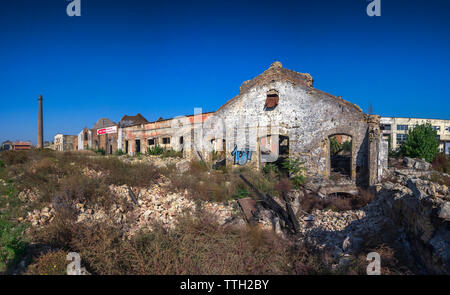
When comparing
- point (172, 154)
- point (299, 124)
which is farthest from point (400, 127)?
point (172, 154)

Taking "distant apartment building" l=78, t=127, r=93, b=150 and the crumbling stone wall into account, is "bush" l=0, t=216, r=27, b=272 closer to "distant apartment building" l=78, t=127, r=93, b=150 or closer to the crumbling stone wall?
the crumbling stone wall

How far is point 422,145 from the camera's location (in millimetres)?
14023

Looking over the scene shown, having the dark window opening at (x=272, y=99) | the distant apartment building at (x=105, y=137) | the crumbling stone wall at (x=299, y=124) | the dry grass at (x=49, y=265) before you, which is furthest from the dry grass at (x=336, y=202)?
the distant apartment building at (x=105, y=137)

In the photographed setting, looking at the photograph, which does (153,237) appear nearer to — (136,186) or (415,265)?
(136,186)

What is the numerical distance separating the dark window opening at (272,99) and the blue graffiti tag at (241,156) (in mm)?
2796

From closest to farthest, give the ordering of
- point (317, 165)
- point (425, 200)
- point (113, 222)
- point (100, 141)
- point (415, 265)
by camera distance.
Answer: point (415, 265), point (425, 200), point (113, 222), point (317, 165), point (100, 141)

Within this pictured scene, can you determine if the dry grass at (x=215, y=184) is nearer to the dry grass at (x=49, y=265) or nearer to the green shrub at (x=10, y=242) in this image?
the green shrub at (x=10, y=242)

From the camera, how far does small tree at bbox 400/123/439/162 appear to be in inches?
550

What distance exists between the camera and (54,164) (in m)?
10.5

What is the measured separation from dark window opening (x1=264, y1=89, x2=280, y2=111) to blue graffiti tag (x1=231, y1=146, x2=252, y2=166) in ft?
9.17

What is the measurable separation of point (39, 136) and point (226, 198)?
31418 millimetres

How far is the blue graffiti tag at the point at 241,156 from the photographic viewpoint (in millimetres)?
13508

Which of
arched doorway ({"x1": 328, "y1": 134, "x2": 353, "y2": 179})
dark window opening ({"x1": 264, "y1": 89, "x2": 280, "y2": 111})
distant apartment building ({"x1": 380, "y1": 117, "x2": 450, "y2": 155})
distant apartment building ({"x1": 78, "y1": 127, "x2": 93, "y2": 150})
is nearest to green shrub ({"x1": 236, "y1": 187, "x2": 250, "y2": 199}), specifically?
arched doorway ({"x1": 328, "y1": 134, "x2": 353, "y2": 179})
